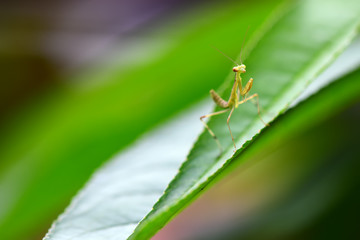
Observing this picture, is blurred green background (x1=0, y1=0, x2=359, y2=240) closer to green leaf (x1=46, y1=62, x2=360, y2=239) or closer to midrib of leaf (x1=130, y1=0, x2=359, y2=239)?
green leaf (x1=46, y1=62, x2=360, y2=239)

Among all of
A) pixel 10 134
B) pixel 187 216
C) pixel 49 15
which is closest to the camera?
pixel 187 216

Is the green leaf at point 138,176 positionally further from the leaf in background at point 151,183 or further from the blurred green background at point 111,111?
the blurred green background at point 111,111

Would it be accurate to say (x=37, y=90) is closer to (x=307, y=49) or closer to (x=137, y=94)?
(x=137, y=94)

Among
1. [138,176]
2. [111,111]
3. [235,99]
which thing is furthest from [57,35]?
[138,176]

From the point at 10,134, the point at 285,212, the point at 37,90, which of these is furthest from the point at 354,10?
the point at 37,90

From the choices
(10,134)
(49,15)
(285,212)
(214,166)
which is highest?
(49,15)

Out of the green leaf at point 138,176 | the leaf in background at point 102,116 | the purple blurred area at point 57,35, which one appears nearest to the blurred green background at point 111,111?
the leaf in background at point 102,116

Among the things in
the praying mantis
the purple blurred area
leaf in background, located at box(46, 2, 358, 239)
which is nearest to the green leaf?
leaf in background, located at box(46, 2, 358, 239)
